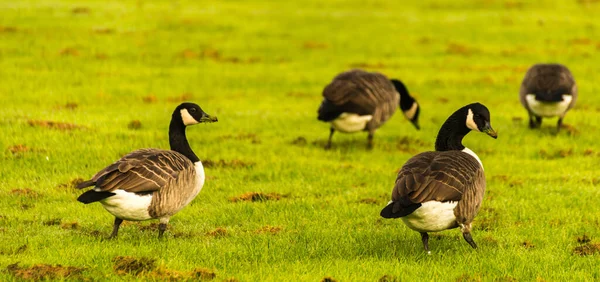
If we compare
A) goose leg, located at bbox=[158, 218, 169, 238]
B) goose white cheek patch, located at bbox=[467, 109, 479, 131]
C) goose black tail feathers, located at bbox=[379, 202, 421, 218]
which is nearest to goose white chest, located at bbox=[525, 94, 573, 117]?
goose white cheek patch, located at bbox=[467, 109, 479, 131]

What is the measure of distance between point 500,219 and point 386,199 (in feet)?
7.88

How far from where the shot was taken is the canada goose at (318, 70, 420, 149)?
19.4 metres

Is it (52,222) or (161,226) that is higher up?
(161,226)

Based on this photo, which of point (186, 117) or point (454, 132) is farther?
point (186, 117)

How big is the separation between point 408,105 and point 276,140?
4.42m

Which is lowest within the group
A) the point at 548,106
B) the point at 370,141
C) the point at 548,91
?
the point at 370,141

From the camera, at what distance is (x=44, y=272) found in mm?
9117

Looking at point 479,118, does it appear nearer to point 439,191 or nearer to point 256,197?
point 439,191

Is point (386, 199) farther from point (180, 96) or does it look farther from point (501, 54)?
point (501, 54)

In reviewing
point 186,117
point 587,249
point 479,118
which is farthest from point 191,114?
point 587,249

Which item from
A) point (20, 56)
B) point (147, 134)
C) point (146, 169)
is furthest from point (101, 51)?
point (146, 169)

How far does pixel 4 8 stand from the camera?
40.2 meters

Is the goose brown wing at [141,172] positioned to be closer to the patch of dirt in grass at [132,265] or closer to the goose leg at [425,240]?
the patch of dirt in grass at [132,265]

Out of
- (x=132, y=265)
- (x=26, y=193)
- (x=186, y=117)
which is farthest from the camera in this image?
(x=26, y=193)
